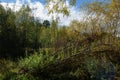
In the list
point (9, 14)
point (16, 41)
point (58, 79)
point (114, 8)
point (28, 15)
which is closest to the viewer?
point (58, 79)

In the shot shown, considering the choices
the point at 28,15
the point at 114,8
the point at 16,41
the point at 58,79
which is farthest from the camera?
the point at 28,15

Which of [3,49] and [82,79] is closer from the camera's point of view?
[82,79]

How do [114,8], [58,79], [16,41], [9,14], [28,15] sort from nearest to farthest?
[58,79], [114,8], [16,41], [9,14], [28,15]

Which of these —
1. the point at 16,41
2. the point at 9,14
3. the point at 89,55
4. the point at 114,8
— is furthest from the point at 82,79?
the point at 9,14

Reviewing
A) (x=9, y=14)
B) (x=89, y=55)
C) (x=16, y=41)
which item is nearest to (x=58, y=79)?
(x=89, y=55)

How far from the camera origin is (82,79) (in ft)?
38.7

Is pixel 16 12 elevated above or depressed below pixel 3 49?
above

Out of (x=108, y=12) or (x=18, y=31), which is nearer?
(x=108, y=12)

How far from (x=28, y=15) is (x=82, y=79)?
27.4m

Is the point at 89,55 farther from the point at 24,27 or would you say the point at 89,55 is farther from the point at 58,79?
the point at 24,27

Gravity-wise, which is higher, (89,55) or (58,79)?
(89,55)

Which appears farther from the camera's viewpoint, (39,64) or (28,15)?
(28,15)

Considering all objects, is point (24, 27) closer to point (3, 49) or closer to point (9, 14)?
point (9, 14)

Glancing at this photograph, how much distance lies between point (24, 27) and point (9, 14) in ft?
8.59
